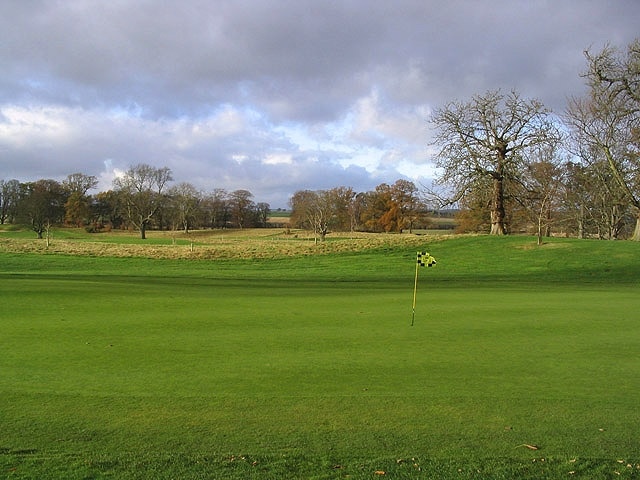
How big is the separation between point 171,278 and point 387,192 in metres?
67.6

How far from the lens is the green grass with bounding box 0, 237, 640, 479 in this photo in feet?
15.9

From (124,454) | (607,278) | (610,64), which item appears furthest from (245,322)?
(610,64)

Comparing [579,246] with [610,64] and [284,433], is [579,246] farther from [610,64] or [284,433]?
[284,433]

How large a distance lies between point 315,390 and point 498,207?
39409 mm

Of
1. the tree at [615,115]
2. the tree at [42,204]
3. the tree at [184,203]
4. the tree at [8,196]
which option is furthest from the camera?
the tree at [8,196]

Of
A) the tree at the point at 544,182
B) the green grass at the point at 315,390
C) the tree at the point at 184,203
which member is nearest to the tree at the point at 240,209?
the tree at the point at 184,203

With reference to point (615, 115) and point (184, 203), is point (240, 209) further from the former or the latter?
point (615, 115)

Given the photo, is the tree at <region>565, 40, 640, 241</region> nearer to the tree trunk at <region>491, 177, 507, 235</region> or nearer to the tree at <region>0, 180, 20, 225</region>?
the tree trunk at <region>491, 177, 507, 235</region>

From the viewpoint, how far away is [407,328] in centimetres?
1095

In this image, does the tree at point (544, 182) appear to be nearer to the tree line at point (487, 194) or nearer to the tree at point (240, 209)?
the tree line at point (487, 194)

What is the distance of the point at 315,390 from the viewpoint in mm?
6699

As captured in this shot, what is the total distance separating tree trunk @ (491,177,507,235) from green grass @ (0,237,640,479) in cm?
2862

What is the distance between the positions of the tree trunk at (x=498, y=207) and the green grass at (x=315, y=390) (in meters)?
28.6

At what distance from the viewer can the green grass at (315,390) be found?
4836 millimetres
